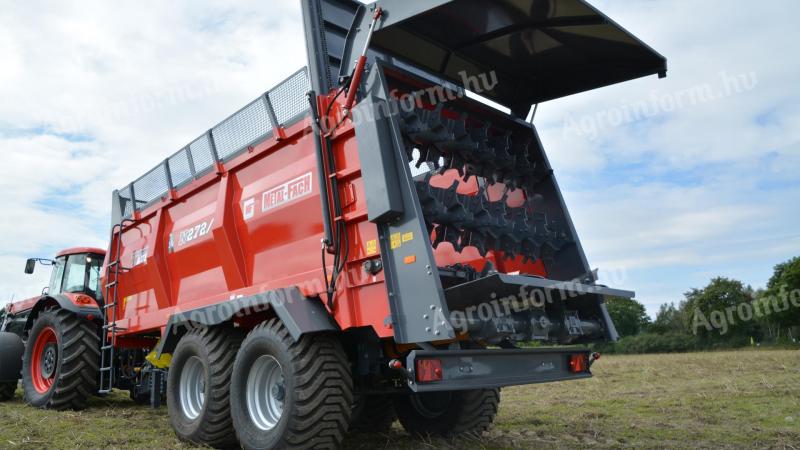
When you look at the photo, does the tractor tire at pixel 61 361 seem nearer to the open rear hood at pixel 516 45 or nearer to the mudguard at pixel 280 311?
the mudguard at pixel 280 311

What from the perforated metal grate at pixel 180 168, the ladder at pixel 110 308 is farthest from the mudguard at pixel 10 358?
the perforated metal grate at pixel 180 168

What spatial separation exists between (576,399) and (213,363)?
541cm

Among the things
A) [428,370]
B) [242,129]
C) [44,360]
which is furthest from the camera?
[44,360]

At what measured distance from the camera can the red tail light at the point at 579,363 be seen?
17.0 feet

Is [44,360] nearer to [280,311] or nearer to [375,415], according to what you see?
[375,415]

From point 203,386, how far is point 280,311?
5.33 feet

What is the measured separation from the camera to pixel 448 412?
6.11 m

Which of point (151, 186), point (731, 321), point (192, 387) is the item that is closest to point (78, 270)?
point (151, 186)

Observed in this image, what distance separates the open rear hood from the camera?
188 inches

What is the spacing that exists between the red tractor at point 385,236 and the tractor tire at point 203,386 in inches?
Result: 0.7

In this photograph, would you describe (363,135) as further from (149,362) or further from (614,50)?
(149,362)

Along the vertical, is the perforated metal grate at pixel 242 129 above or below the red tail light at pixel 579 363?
above

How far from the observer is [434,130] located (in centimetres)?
491

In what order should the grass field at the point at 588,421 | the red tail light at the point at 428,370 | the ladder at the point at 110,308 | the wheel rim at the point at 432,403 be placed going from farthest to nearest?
the ladder at the point at 110,308
the wheel rim at the point at 432,403
the grass field at the point at 588,421
the red tail light at the point at 428,370
